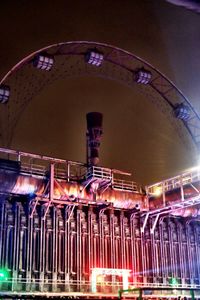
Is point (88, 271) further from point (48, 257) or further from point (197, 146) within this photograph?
point (197, 146)

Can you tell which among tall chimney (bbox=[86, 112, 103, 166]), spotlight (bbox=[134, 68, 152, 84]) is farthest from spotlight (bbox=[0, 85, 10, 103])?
spotlight (bbox=[134, 68, 152, 84])

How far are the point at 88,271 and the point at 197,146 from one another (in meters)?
15.2

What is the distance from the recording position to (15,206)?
2958 cm

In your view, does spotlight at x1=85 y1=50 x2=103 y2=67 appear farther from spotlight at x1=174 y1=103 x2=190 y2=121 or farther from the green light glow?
the green light glow

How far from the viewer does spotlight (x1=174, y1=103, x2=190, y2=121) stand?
3562 cm

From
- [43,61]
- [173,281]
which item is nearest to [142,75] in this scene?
[43,61]

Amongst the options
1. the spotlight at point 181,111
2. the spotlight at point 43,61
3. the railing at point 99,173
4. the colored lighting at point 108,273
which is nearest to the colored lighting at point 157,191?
the railing at point 99,173

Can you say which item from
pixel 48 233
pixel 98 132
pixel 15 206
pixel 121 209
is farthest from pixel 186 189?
pixel 15 206

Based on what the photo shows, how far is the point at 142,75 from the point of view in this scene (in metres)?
33.5

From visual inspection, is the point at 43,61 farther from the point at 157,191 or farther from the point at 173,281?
the point at 173,281

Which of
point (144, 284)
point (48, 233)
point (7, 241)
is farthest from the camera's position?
point (144, 284)

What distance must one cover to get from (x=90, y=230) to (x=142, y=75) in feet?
44.3

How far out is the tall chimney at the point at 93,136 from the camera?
33031mm

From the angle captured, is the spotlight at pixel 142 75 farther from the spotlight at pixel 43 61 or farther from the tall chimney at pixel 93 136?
the spotlight at pixel 43 61
